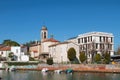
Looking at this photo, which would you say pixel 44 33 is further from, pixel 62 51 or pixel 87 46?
pixel 87 46

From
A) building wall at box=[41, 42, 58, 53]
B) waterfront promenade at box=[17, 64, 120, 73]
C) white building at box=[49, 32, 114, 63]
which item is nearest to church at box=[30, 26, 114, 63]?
white building at box=[49, 32, 114, 63]

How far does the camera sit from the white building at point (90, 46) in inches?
3937

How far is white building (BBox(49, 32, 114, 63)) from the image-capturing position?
100000 millimetres

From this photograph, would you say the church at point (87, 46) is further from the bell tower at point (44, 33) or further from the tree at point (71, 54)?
the bell tower at point (44, 33)

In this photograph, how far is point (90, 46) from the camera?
101500 millimetres

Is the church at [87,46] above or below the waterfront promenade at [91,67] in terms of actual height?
above

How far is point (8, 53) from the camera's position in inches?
4331

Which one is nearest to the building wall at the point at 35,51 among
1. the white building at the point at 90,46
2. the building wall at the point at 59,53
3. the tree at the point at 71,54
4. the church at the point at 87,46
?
the church at the point at 87,46

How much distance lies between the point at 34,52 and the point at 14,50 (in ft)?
39.3

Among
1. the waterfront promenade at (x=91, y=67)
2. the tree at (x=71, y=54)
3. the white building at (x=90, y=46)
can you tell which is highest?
the white building at (x=90, y=46)

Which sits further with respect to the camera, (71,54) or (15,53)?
(15,53)

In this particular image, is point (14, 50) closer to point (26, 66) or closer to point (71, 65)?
point (26, 66)

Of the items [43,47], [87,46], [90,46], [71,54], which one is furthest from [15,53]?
[90,46]

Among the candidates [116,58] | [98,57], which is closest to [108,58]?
[98,57]
